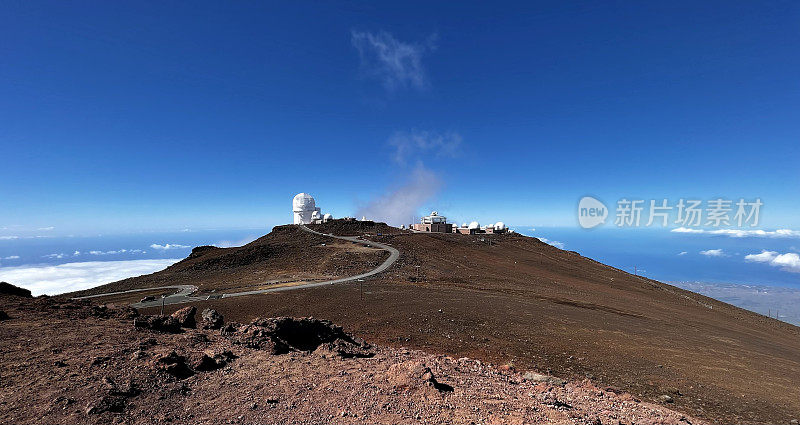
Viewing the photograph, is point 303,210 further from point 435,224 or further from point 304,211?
point 435,224

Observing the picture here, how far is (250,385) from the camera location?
7656mm

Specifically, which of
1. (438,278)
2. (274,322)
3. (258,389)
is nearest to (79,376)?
(258,389)

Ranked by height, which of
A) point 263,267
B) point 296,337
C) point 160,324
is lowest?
point 296,337

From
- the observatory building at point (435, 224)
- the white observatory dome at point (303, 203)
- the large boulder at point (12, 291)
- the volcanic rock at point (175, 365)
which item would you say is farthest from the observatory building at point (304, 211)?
the volcanic rock at point (175, 365)

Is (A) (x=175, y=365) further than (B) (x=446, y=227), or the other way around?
(B) (x=446, y=227)

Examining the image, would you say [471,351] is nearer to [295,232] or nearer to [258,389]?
[258,389]

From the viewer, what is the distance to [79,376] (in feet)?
23.7

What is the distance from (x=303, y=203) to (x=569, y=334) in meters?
64.3

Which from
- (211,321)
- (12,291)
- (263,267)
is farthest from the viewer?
(263,267)

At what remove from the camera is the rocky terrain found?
636cm

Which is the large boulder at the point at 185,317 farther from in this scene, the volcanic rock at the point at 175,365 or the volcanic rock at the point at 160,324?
the volcanic rock at the point at 175,365

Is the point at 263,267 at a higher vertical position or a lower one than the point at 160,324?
higher

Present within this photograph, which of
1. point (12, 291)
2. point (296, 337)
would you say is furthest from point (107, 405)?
point (12, 291)

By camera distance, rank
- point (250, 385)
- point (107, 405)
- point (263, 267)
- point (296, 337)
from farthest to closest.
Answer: point (263, 267) → point (296, 337) → point (250, 385) → point (107, 405)
